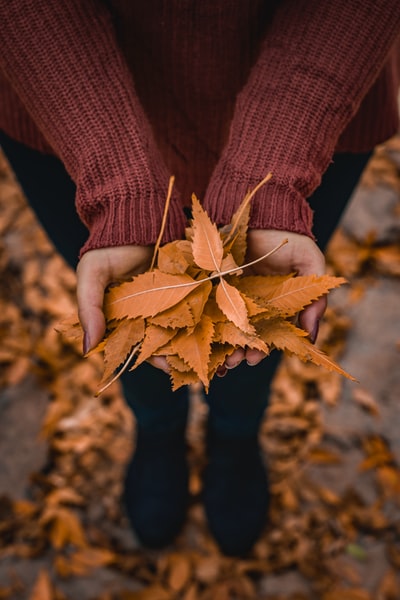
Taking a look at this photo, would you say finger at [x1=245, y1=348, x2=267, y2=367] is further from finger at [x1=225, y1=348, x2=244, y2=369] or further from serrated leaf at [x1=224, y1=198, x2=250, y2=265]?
serrated leaf at [x1=224, y1=198, x2=250, y2=265]

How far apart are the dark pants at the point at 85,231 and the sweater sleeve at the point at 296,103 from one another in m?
0.16

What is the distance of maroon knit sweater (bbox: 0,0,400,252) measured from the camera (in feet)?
2.81

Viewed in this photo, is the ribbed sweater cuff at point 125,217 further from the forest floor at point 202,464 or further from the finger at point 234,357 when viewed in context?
the forest floor at point 202,464

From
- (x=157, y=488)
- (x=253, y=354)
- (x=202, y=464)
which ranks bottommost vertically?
(x=202, y=464)

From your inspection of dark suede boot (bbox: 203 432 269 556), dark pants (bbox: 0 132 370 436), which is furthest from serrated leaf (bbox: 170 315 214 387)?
dark suede boot (bbox: 203 432 269 556)

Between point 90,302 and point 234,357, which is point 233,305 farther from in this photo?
point 90,302

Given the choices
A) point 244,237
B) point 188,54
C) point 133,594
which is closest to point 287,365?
point 133,594

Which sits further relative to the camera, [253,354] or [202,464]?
[202,464]

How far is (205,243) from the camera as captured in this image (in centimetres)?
83

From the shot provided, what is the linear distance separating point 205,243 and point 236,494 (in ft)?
3.26

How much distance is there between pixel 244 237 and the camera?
85 cm

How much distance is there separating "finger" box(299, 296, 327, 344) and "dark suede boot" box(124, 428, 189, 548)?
0.75 metres

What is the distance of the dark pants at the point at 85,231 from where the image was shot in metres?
1.05

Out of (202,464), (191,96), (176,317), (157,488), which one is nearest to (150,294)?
(176,317)
